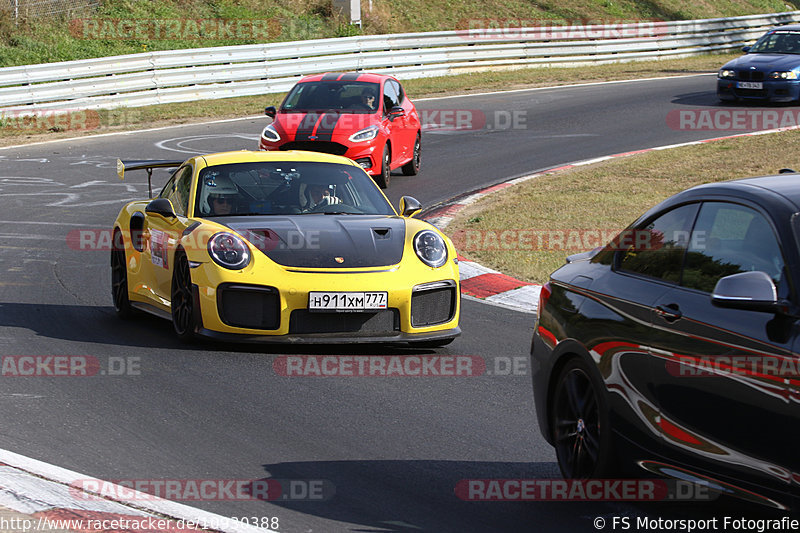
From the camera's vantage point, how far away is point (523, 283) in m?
10.8

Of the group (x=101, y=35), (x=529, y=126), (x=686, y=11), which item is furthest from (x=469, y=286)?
(x=686, y=11)

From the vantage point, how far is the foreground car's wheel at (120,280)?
9.31 metres

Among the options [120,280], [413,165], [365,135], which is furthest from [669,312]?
[413,165]

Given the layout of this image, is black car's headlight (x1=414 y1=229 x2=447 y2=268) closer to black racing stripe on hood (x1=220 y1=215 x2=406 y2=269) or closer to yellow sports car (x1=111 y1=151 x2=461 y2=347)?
yellow sports car (x1=111 y1=151 x2=461 y2=347)

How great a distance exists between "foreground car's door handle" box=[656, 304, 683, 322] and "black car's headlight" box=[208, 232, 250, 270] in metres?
3.79

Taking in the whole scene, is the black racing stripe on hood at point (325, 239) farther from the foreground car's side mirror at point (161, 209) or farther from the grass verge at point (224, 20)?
the grass verge at point (224, 20)

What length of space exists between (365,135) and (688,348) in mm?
12130

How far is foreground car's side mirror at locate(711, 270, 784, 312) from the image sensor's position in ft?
13.0

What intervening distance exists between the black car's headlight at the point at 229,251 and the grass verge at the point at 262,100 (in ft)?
47.9

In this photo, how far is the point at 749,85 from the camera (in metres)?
24.3

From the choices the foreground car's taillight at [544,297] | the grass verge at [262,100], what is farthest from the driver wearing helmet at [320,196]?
the grass verge at [262,100]

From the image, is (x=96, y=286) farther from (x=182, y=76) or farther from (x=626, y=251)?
(x=182, y=76)

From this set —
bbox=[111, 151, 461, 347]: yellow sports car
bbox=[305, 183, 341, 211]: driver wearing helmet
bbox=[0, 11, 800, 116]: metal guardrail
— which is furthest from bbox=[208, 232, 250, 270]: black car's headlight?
bbox=[0, 11, 800, 116]: metal guardrail

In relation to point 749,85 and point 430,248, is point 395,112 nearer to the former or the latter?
point 430,248
